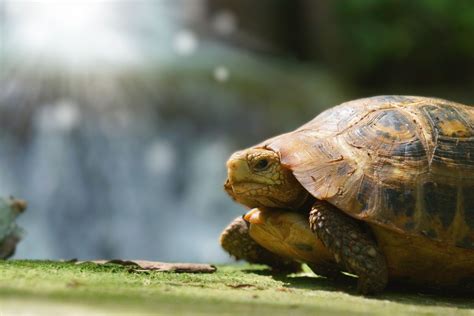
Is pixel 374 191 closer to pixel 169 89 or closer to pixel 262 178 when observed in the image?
pixel 262 178

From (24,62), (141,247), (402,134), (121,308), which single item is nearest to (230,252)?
(402,134)

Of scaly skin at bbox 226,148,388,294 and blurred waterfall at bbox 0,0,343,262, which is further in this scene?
blurred waterfall at bbox 0,0,343,262

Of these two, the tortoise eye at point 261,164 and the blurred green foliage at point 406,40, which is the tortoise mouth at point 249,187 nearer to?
the tortoise eye at point 261,164

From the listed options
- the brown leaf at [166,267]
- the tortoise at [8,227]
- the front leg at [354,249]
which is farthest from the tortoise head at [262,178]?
the tortoise at [8,227]

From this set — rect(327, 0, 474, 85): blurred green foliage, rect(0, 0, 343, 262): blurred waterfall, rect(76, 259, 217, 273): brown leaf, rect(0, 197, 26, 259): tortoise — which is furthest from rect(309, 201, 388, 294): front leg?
rect(327, 0, 474, 85): blurred green foliage

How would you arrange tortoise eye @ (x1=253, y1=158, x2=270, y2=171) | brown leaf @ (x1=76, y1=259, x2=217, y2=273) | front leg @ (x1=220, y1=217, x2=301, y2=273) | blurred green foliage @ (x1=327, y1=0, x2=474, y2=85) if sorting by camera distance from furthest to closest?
blurred green foliage @ (x1=327, y1=0, x2=474, y2=85) < front leg @ (x1=220, y1=217, x2=301, y2=273) < brown leaf @ (x1=76, y1=259, x2=217, y2=273) < tortoise eye @ (x1=253, y1=158, x2=270, y2=171)

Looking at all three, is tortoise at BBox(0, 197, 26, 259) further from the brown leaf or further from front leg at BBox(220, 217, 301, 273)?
front leg at BBox(220, 217, 301, 273)
